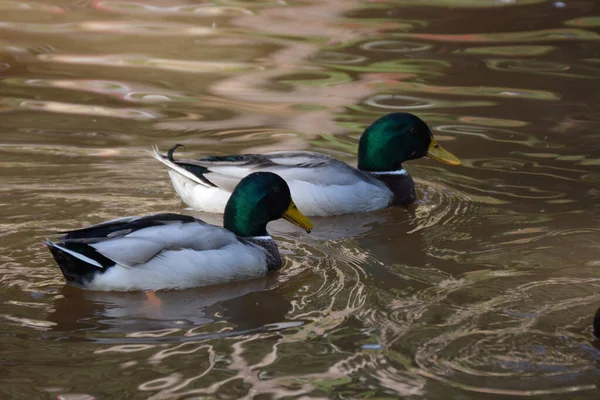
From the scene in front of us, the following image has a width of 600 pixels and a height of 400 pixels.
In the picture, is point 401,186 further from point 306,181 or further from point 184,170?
point 184,170

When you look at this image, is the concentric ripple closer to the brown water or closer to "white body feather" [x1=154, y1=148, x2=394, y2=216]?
the brown water

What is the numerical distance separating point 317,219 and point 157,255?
2112 millimetres

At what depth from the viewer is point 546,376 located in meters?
5.56

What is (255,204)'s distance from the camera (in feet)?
Result: 24.5

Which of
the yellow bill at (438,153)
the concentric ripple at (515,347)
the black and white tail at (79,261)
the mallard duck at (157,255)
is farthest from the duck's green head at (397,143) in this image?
the black and white tail at (79,261)

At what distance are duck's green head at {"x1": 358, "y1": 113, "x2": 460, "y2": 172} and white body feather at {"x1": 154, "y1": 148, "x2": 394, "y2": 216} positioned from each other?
57 centimetres

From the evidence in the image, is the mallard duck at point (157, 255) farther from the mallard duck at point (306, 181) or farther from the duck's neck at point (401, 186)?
the duck's neck at point (401, 186)

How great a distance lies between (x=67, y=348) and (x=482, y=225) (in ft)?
11.4

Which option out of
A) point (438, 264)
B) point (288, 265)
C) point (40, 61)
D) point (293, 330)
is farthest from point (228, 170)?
point (40, 61)

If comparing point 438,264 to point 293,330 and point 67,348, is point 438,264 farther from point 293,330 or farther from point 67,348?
point 67,348

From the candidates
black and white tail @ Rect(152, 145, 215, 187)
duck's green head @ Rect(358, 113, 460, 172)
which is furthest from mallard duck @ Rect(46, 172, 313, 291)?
duck's green head @ Rect(358, 113, 460, 172)

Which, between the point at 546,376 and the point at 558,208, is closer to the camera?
the point at 546,376

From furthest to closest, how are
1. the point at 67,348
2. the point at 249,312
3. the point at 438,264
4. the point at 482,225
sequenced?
the point at 482,225 → the point at 438,264 → the point at 249,312 → the point at 67,348

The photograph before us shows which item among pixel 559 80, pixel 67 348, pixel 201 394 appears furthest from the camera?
pixel 559 80
